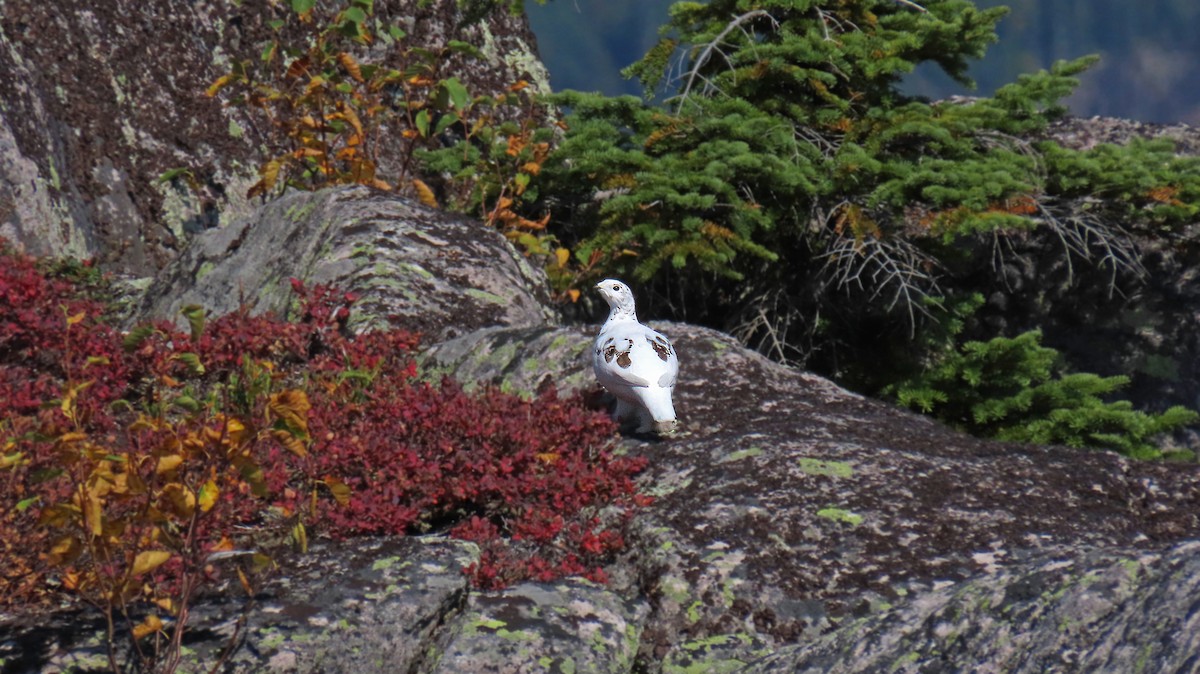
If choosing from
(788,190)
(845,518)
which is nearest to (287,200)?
(788,190)

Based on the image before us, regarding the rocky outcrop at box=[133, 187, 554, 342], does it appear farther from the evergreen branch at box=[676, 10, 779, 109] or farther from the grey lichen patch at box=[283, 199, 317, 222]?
the evergreen branch at box=[676, 10, 779, 109]

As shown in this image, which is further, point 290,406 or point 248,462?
point 248,462

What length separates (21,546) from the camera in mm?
4098

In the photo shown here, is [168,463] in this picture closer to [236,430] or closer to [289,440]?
[236,430]

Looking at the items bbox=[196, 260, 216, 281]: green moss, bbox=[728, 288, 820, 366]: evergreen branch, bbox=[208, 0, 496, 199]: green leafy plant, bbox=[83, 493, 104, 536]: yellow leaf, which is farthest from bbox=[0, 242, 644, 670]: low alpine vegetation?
bbox=[728, 288, 820, 366]: evergreen branch

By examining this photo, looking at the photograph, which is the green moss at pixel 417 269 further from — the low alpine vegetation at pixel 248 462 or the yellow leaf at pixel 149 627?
the yellow leaf at pixel 149 627

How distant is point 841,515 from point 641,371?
106 centimetres

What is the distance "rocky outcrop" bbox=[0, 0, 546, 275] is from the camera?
29.6 feet

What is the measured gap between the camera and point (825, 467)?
4.98 m

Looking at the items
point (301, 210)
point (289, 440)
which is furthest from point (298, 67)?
point (289, 440)

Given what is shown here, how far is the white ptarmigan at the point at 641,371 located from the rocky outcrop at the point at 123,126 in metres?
5.08

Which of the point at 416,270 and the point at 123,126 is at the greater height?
the point at 123,126

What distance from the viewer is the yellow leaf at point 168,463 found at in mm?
3256

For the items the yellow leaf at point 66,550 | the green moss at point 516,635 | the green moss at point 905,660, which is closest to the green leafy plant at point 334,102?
the green moss at point 516,635
